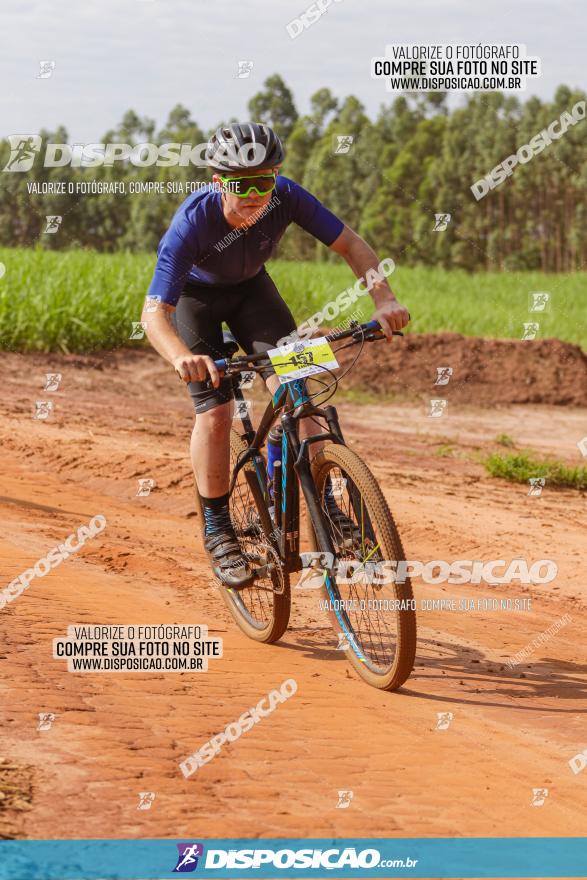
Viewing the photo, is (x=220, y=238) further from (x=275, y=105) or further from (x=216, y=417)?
(x=275, y=105)

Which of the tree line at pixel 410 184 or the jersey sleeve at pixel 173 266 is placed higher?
the tree line at pixel 410 184

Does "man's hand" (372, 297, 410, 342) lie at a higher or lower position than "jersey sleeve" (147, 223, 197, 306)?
lower

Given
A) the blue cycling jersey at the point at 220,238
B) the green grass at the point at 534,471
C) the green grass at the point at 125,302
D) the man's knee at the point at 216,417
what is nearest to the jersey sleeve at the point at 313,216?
the blue cycling jersey at the point at 220,238

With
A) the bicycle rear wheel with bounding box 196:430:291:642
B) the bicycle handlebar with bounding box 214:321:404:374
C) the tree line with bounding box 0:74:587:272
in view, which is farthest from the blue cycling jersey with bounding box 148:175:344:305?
the tree line with bounding box 0:74:587:272

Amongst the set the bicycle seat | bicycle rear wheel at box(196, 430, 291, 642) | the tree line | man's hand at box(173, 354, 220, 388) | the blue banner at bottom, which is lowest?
the blue banner at bottom

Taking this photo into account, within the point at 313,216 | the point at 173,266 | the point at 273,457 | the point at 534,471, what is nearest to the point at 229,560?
the point at 273,457

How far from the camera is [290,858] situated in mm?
3383

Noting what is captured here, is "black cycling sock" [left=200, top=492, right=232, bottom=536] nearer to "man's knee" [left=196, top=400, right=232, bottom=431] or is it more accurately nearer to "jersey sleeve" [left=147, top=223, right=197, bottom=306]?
"man's knee" [left=196, top=400, right=232, bottom=431]

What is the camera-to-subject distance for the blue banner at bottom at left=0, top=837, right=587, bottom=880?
324cm

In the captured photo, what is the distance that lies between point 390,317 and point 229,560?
1.54 m

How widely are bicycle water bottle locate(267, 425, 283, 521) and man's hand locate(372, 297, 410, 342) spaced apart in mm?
728

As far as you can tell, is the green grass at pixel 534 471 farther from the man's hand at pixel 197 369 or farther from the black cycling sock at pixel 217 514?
the man's hand at pixel 197 369

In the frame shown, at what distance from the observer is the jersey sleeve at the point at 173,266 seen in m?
4.99

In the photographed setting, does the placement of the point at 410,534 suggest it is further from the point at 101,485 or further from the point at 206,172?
the point at 206,172
